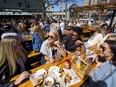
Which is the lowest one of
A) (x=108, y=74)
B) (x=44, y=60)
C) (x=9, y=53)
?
(x=44, y=60)

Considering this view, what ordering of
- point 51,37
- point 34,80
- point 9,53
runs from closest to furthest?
point 34,80 → point 9,53 → point 51,37

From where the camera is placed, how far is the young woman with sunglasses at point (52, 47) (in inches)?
122

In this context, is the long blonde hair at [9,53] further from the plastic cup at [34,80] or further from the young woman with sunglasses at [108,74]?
the young woman with sunglasses at [108,74]

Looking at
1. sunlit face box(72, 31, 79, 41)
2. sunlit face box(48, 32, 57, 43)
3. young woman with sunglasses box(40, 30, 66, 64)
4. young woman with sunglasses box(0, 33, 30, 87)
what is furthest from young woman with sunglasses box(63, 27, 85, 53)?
young woman with sunglasses box(0, 33, 30, 87)

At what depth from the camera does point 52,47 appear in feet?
10.7

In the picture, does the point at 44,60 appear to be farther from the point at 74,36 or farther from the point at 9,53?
the point at 74,36

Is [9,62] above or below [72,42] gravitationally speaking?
above

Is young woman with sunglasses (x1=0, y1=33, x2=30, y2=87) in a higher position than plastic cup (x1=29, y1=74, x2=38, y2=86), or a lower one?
higher

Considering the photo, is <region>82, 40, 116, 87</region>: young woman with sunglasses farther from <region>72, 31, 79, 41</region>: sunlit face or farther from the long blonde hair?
<region>72, 31, 79, 41</region>: sunlit face

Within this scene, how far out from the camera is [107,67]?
5.97 ft

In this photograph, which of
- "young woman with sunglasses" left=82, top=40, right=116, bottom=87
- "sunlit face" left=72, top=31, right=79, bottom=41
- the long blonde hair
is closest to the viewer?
"young woman with sunglasses" left=82, top=40, right=116, bottom=87

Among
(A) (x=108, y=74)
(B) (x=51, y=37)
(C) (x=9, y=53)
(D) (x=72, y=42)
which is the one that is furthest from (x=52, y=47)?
(A) (x=108, y=74)

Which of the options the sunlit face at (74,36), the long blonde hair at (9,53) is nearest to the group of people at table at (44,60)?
the long blonde hair at (9,53)

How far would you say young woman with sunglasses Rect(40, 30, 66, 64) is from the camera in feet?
10.1
